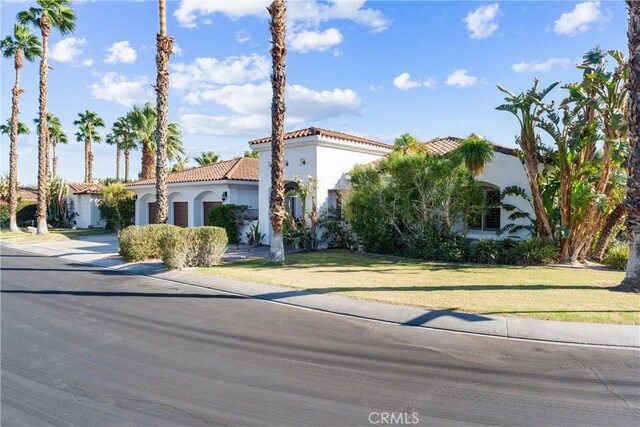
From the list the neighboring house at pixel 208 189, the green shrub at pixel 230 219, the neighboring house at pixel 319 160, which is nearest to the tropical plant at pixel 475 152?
the neighboring house at pixel 319 160

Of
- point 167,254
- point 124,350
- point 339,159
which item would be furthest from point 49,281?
point 339,159

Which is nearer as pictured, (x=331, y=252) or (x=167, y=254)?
(x=167, y=254)

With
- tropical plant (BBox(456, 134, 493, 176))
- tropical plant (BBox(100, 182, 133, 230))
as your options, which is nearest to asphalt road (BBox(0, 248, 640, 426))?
tropical plant (BBox(456, 134, 493, 176))

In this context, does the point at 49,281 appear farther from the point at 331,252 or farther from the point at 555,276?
the point at 555,276

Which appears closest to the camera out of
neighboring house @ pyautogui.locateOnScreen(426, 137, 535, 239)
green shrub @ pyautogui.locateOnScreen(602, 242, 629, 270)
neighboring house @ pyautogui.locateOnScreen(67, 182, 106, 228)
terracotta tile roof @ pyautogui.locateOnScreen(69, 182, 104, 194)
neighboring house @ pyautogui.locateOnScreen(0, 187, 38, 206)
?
green shrub @ pyautogui.locateOnScreen(602, 242, 629, 270)

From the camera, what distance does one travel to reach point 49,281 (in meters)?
12.7

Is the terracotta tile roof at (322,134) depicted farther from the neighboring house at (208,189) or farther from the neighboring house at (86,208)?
the neighboring house at (86,208)

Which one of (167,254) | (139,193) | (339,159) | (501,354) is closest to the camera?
(501,354)

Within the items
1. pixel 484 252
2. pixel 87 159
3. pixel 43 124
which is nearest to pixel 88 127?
pixel 87 159

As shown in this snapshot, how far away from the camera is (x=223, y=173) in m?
25.5

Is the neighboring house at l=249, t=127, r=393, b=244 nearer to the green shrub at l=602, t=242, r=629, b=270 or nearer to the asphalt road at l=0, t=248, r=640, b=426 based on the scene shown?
the green shrub at l=602, t=242, r=629, b=270

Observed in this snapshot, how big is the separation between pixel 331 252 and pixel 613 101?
11513 millimetres

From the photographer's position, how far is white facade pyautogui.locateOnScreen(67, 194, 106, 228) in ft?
127

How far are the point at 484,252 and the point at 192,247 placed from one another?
1038cm
